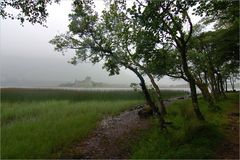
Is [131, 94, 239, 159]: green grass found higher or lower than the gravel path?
higher

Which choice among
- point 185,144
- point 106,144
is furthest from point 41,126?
point 185,144

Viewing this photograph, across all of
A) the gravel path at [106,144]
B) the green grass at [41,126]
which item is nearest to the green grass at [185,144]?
the gravel path at [106,144]

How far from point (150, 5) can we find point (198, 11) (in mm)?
2581

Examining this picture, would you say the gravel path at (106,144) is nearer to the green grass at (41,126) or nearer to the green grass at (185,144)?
the green grass at (41,126)

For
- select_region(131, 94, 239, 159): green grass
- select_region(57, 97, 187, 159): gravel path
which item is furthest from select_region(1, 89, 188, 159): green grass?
select_region(131, 94, 239, 159): green grass

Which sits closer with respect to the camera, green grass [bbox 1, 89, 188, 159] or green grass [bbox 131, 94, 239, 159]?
green grass [bbox 131, 94, 239, 159]

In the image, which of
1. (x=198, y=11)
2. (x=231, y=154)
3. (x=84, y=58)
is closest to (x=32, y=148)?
(x=231, y=154)

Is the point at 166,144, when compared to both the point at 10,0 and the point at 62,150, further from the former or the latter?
the point at 10,0

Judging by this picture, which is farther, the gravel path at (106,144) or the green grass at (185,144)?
the gravel path at (106,144)

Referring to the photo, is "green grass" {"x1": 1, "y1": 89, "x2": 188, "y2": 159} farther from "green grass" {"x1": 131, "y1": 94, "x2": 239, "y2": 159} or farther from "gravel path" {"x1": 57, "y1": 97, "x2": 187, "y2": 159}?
"green grass" {"x1": 131, "y1": 94, "x2": 239, "y2": 159}

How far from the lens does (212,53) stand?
1249 inches

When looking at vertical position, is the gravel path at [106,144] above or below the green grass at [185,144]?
below

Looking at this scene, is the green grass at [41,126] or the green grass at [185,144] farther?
the green grass at [41,126]

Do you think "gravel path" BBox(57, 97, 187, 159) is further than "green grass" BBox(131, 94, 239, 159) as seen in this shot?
Yes
